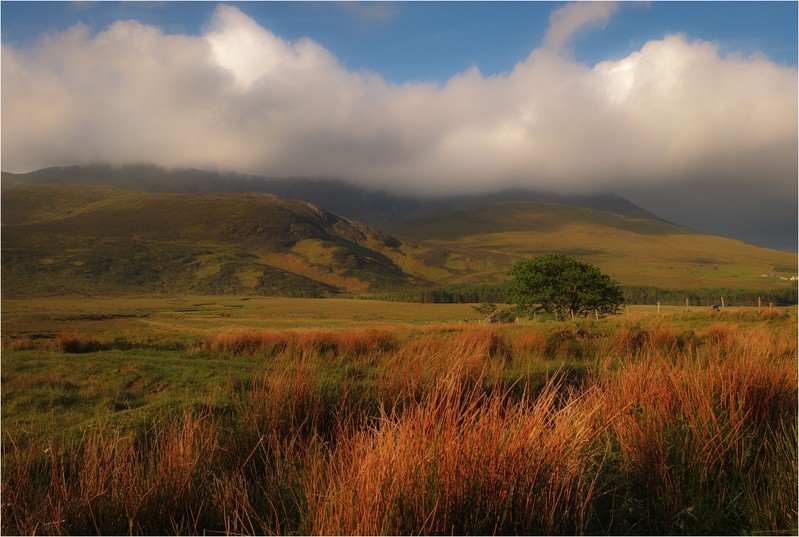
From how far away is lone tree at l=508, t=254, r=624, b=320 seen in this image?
50312 mm

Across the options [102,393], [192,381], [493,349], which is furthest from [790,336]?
[102,393]

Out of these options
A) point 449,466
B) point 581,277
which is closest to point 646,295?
point 581,277

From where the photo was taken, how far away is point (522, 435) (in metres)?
3.24

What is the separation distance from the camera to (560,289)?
1984 inches

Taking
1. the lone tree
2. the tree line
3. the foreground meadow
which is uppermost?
Result: the foreground meadow

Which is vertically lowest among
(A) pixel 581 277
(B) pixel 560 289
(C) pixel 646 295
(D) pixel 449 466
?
(C) pixel 646 295

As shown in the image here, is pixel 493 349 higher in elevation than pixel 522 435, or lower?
lower

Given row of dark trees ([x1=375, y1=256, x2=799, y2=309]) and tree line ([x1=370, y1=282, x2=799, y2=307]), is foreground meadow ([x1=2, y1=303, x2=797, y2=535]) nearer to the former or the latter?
row of dark trees ([x1=375, y1=256, x2=799, y2=309])

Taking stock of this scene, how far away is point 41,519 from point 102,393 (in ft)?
25.1

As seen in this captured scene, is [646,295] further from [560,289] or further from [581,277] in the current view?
[560,289]

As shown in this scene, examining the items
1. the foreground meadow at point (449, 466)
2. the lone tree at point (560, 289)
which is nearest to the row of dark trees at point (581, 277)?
the lone tree at point (560, 289)

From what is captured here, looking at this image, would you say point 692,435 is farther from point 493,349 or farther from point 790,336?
point 790,336

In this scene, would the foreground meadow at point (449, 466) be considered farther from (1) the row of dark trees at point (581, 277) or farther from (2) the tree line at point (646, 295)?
(2) the tree line at point (646, 295)

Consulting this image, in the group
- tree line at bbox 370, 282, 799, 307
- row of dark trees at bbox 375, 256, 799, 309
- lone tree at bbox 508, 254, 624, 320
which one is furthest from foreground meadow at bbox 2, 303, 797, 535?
tree line at bbox 370, 282, 799, 307
